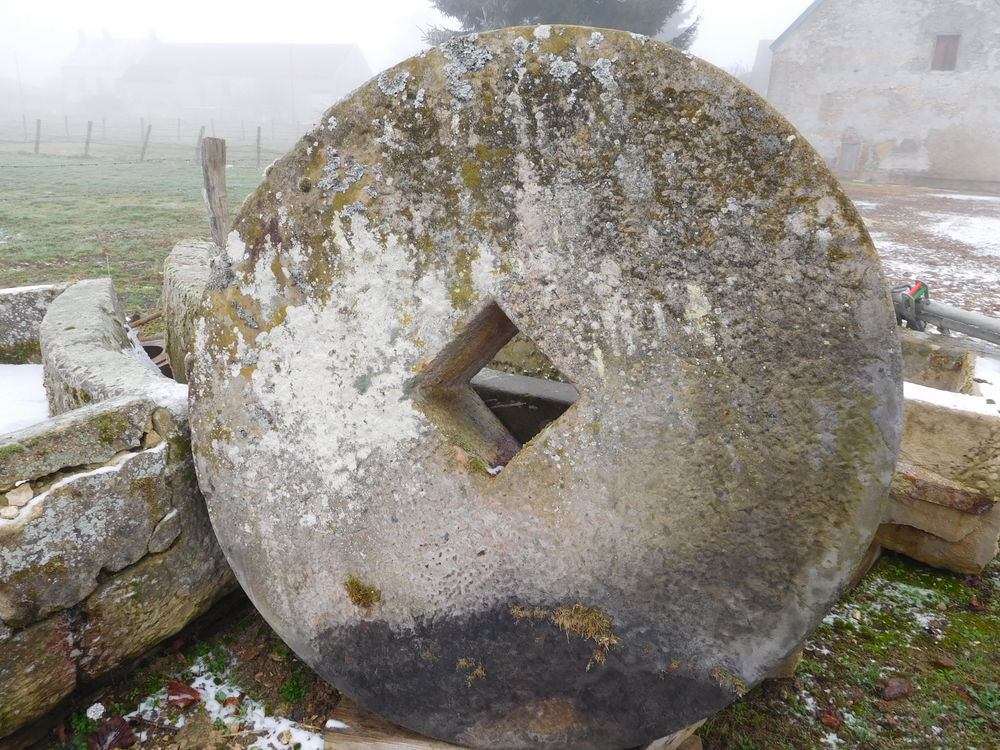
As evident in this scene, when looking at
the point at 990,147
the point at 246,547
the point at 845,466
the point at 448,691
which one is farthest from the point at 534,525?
the point at 990,147

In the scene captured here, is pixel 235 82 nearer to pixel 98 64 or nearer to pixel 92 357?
pixel 98 64

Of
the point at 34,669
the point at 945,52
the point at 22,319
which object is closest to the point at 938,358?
the point at 34,669

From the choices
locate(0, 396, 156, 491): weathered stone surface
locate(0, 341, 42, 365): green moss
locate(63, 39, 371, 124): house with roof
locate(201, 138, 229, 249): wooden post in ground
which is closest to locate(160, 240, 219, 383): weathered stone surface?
locate(0, 341, 42, 365): green moss

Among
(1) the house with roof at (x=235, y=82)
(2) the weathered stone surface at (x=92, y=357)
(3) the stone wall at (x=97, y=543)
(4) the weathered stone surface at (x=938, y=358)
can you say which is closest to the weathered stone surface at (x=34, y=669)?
(3) the stone wall at (x=97, y=543)

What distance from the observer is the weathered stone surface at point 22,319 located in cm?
378

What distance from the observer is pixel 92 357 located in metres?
2.65

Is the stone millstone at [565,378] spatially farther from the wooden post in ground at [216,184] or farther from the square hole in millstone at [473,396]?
the wooden post in ground at [216,184]

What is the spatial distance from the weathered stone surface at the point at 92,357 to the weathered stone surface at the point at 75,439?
0.10m

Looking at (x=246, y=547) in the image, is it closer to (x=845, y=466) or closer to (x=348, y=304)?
(x=348, y=304)

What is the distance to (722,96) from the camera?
4.87 ft

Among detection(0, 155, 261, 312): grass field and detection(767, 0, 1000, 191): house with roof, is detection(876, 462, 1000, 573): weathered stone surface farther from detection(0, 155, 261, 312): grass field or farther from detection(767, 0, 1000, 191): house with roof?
detection(767, 0, 1000, 191): house with roof

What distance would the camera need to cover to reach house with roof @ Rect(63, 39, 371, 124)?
49.4 meters

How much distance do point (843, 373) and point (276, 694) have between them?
6.54 ft

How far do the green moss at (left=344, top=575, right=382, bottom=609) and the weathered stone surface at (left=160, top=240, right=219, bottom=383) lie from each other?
1602 millimetres
